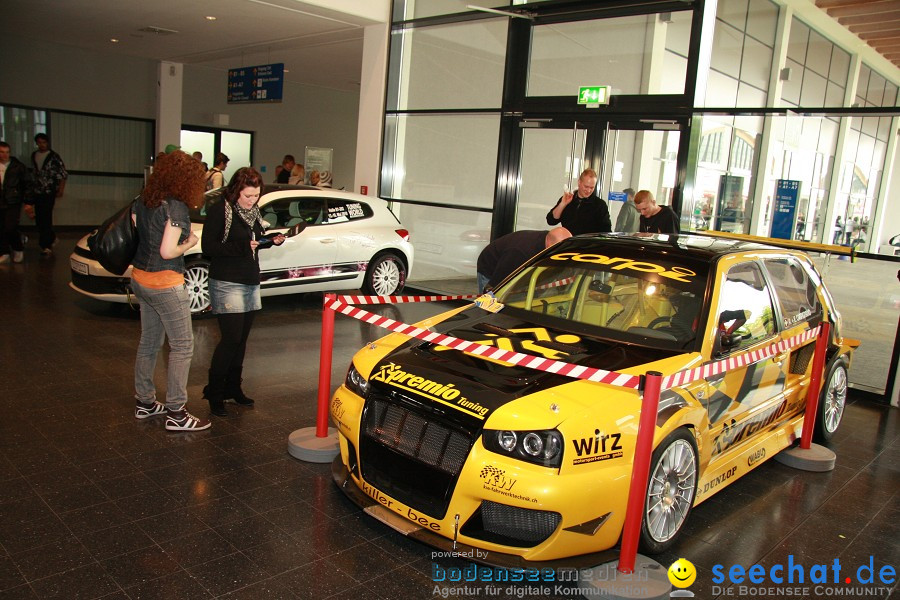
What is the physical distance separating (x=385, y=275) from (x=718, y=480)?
670 centimetres

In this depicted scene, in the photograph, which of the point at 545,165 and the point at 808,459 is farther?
the point at 545,165

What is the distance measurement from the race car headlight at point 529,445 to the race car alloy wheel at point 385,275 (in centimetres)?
682

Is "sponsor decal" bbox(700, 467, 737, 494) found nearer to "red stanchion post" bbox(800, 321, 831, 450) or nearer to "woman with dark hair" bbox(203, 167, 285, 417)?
"red stanchion post" bbox(800, 321, 831, 450)

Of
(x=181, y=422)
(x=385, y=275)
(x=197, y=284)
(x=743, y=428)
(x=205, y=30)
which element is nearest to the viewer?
(x=743, y=428)

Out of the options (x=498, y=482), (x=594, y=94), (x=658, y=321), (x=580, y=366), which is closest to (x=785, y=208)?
(x=594, y=94)

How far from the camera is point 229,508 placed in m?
3.82

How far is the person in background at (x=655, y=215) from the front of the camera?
26.7 ft

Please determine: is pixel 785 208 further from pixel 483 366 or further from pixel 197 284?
pixel 197 284

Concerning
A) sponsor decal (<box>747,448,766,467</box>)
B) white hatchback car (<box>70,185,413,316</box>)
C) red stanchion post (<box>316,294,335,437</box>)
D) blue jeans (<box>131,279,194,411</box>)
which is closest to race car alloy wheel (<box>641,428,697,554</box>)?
sponsor decal (<box>747,448,766,467</box>)

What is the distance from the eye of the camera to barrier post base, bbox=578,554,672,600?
3.16 m

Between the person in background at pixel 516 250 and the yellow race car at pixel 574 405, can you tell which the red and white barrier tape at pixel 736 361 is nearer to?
the yellow race car at pixel 574 405

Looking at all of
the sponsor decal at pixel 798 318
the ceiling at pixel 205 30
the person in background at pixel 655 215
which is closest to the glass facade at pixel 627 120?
the person in background at pixel 655 215

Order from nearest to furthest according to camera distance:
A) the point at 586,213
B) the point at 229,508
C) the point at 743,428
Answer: the point at 229,508 → the point at 743,428 → the point at 586,213

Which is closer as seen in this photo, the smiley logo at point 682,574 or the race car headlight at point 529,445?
the race car headlight at point 529,445
